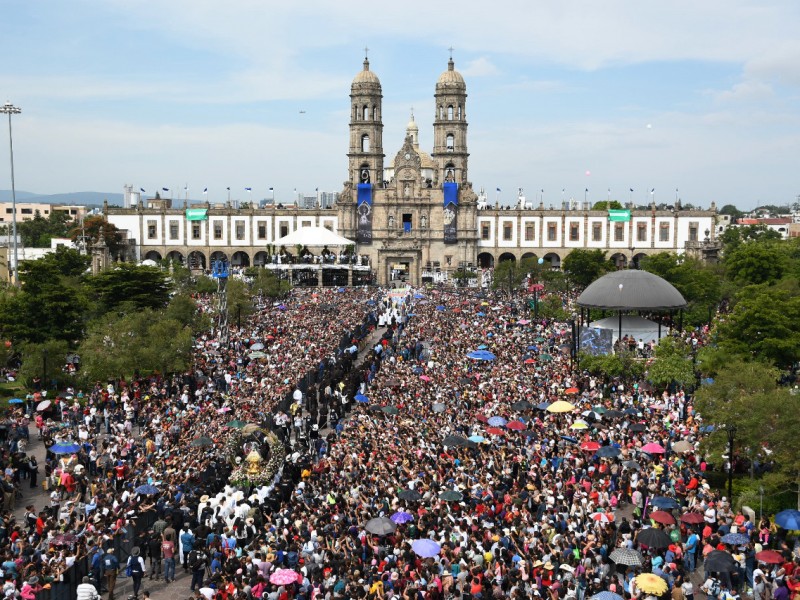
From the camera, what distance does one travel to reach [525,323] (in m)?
47.8

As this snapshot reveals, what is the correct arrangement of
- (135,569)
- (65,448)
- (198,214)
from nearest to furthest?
(135,569)
(65,448)
(198,214)

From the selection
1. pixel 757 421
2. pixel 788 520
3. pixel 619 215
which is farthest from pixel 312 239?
pixel 788 520

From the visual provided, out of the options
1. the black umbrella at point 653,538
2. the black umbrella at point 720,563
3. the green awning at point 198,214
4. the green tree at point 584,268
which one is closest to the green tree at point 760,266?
the green tree at point 584,268

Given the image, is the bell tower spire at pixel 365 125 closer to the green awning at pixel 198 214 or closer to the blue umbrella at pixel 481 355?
the green awning at pixel 198 214

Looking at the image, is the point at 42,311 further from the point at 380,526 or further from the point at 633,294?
the point at 380,526

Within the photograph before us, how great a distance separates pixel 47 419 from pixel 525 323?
25978mm

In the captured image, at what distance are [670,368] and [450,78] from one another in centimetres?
6190

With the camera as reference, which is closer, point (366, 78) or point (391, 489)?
point (391, 489)

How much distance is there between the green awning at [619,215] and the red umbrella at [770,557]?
254 feet

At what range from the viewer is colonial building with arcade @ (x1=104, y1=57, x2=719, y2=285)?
88062 millimetres

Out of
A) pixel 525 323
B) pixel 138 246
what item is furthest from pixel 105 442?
pixel 138 246

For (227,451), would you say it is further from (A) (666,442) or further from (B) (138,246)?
(B) (138,246)

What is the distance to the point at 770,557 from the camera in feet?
53.9

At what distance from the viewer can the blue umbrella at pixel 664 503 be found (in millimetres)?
19375
